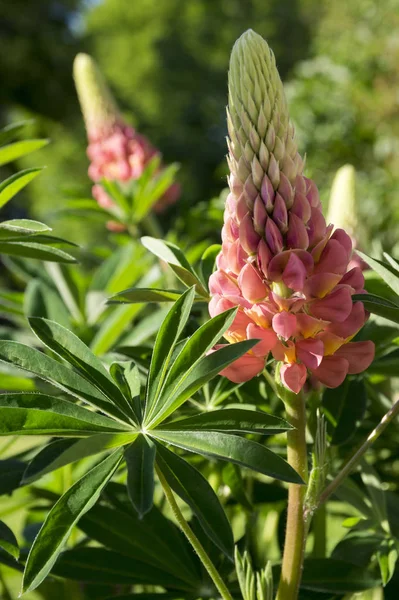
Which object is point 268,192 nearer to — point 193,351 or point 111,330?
point 193,351

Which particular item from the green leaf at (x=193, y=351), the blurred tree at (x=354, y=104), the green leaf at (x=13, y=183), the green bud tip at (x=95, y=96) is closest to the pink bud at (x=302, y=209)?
the green leaf at (x=193, y=351)

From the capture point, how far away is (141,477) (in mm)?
481

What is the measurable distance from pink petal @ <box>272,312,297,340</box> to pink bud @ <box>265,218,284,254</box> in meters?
0.05

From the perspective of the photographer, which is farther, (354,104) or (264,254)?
(354,104)

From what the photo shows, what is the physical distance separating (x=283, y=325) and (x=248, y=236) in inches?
3.1

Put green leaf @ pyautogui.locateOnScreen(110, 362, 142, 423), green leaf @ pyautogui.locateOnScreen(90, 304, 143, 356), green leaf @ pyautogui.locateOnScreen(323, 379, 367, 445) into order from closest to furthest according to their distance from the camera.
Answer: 1. green leaf @ pyautogui.locateOnScreen(110, 362, 142, 423)
2. green leaf @ pyautogui.locateOnScreen(323, 379, 367, 445)
3. green leaf @ pyautogui.locateOnScreen(90, 304, 143, 356)

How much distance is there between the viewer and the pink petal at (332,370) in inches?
21.1

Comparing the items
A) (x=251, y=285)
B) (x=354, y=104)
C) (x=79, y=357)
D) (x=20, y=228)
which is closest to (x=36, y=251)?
(x=20, y=228)

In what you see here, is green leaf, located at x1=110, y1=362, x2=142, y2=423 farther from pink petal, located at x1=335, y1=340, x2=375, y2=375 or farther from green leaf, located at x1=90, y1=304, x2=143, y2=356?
green leaf, located at x1=90, y1=304, x2=143, y2=356

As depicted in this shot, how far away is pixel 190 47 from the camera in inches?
625

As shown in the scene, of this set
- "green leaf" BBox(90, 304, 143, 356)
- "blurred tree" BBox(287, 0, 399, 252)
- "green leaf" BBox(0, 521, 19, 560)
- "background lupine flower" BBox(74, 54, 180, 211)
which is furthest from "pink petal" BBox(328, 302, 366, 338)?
"blurred tree" BBox(287, 0, 399, 252)

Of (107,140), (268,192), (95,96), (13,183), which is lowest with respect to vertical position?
(268,192)

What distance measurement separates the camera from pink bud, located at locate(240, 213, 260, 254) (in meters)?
0.54

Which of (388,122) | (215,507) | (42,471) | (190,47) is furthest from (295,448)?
(190,47)
